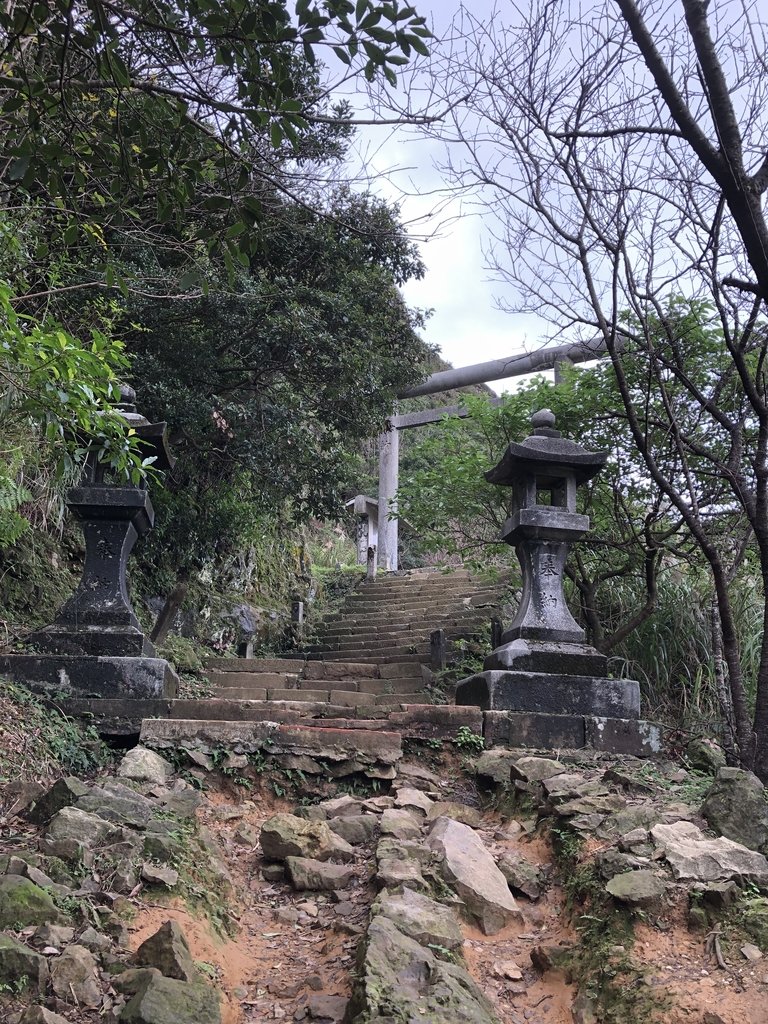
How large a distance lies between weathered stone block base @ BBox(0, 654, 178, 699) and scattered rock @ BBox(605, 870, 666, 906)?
3164mm

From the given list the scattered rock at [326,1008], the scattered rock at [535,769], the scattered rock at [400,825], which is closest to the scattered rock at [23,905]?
the scattered rock at [326,1008]

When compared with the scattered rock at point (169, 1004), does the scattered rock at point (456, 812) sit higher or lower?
lower

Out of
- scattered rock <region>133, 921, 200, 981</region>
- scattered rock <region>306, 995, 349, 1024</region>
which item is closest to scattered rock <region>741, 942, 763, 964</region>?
scattered rock <region>306, 995, 349, 1024</region>

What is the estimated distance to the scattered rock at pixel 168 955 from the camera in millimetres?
2316

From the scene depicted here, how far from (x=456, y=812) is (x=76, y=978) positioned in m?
2.22

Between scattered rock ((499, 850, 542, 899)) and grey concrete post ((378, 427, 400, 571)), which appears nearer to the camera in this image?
scattered rock ((499, 850, 542, 899))

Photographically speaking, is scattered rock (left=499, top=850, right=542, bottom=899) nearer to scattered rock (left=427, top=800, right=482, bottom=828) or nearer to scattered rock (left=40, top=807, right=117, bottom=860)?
scattered rock (left=427, top=800, right=482, bottom=828)

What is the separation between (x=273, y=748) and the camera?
4457mm

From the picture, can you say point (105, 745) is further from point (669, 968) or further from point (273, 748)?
point (669, 968)

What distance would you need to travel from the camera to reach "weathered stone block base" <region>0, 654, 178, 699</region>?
16.2 ft

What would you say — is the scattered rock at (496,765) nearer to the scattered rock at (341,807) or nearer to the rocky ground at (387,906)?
the rocky ground at (387,906)

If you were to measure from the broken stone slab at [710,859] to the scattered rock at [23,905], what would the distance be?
6.47 ft

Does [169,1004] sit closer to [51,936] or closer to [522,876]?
[51,936]

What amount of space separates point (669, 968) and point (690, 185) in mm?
3863
